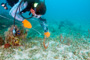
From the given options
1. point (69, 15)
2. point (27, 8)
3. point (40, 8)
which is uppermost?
point (69, 15)

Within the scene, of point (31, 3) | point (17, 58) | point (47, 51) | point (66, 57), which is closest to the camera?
point (31, 3)

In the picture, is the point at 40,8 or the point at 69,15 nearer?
the point at 40,8

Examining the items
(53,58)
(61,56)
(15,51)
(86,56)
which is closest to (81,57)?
(86,56)

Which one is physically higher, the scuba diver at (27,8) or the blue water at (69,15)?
the blue water at (69,15)

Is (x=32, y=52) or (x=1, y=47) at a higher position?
(x=1, y=47)

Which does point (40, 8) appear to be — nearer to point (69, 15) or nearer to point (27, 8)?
point (27, 8)

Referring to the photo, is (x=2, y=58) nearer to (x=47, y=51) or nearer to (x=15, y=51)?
(x=15, y=51)

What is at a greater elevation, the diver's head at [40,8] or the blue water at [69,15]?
the blue water at [69,15]

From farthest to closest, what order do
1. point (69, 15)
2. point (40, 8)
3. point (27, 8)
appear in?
point (69, 15) → point (27, 8) → point (40, 8)

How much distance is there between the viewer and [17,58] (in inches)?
118

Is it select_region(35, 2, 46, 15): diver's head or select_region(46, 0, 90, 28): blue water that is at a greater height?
select_region(46, 0, 90, 28): blue water

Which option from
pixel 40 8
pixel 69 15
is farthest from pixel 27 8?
pixel 69 15

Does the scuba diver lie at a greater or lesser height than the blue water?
lesser

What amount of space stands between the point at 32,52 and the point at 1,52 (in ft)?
4.38
